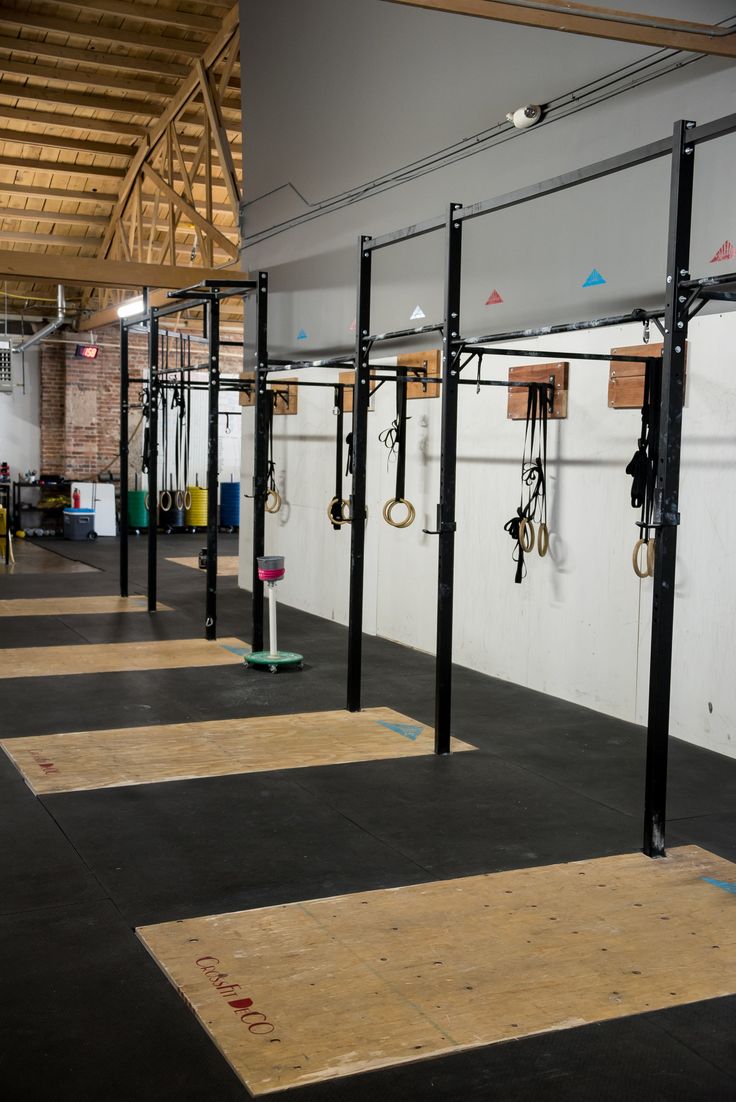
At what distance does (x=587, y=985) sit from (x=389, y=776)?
1990 millimetres

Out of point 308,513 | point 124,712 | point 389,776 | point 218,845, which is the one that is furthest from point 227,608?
point 218,845

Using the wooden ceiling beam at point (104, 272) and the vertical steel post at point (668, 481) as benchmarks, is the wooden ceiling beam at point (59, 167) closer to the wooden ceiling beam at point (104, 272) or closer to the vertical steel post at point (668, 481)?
the wooden ceiling beam at point (104, 272)

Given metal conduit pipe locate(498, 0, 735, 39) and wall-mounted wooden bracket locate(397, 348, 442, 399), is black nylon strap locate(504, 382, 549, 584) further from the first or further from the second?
metal conduit pipe locate(498, 0, 735, 39)

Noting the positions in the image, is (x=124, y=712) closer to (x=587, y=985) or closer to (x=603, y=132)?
(x=587, y=985)

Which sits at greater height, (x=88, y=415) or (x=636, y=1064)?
(x=88, y=415)

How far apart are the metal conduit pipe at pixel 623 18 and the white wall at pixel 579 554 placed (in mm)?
1297

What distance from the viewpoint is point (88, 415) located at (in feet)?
58.0

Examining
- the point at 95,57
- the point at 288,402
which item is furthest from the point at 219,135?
the point at 288,402

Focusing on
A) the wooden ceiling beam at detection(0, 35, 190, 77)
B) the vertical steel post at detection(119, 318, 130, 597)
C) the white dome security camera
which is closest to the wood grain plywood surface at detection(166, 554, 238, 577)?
the vertical steel post at detection(119, 318, 130, 597)

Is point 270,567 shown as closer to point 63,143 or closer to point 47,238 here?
point 63,143

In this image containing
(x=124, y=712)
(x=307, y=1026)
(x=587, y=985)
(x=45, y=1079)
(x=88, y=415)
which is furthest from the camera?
(x=88, y=415)

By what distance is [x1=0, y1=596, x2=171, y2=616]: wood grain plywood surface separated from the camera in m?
9.20

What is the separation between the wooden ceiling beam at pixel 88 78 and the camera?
1219 centimetres

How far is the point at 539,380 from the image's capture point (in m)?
6.56
